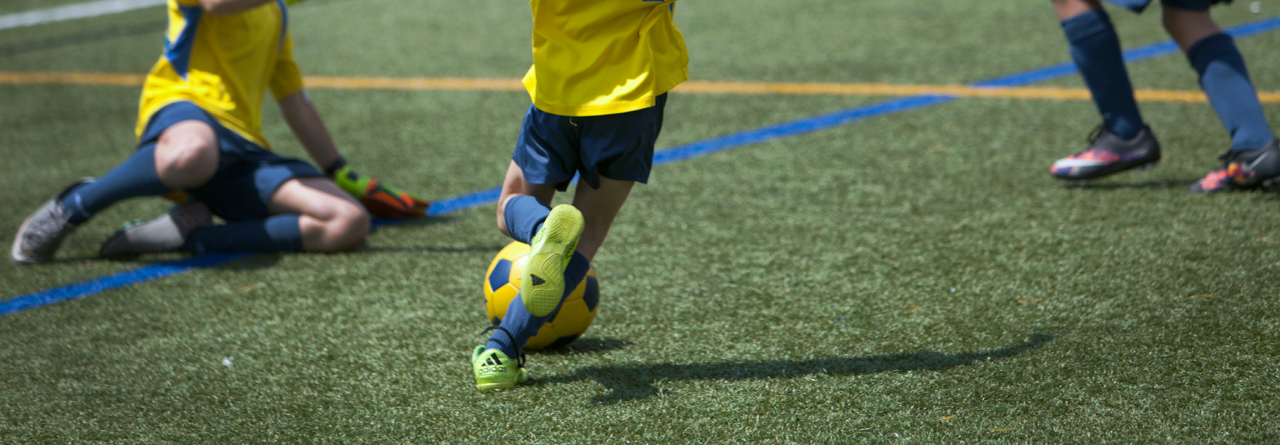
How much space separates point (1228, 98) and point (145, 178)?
3289 millimetres

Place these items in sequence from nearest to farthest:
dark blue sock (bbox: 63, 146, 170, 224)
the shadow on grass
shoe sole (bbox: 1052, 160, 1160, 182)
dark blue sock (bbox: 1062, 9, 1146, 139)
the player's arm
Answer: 1. the player's arm
2. dark blue sock (bbox: 63, 146, 170, 224)
3. dark blue sock (bbox: 1062, 9, 1146, 139)
4. shoe sole (bbox: 1052, 160, 1160, 182)
5. the shadow on grass

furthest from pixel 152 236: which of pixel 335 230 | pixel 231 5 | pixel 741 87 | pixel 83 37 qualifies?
pixel 83 37

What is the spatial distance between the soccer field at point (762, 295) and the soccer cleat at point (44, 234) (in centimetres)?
5

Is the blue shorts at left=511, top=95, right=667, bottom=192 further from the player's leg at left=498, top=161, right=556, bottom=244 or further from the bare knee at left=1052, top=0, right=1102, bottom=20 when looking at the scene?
the bare knee at left=1052, top=0, right=1102, bottom=20

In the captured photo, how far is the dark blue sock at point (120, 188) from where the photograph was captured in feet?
9.84

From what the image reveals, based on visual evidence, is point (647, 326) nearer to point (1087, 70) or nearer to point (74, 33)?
Result: point (1087, 70)

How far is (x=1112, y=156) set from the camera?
319cm

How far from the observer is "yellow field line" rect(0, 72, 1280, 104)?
4.28 m

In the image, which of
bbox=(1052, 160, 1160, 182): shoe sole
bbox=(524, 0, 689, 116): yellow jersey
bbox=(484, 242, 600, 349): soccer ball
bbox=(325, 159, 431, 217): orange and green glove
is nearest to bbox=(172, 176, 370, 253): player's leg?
bbox=(325, 159, 431, 217): orange and green glove

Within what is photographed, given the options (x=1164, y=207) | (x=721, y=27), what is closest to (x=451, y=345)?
(x=1164, y=207)

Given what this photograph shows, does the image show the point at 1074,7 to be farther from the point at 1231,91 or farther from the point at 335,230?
the point at 335,230

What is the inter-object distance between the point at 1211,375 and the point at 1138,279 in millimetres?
557

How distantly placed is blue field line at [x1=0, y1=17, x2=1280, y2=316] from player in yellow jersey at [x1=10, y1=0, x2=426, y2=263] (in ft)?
0.42

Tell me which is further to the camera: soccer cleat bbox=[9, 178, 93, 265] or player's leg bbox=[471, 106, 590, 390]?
soccer cleat bbox=[9, 178, 93, 265]
